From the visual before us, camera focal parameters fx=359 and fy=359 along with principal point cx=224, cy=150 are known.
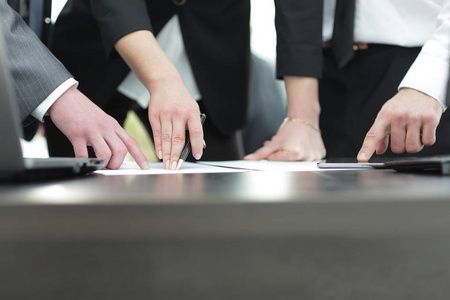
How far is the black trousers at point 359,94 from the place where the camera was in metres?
1.02

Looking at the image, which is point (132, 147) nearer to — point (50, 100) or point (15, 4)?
point (50, 100)

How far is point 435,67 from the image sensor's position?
77 centimetres

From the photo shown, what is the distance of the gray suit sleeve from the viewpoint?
0.59m

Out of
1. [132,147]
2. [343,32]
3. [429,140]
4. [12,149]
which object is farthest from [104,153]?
[343,32]

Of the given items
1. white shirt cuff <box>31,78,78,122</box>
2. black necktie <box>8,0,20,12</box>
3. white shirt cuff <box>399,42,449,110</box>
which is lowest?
white shirt cuff <box>31,78,78,122</box>

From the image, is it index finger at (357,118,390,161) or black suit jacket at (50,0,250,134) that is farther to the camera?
black suit jacket at (50,0,250,134)

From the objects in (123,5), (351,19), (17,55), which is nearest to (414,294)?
(17,55)

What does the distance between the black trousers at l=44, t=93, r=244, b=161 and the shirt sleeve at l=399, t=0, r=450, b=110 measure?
61 centimetres

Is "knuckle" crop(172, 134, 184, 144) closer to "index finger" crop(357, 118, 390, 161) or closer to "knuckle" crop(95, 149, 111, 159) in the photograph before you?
"knuckle" crop(95, 149, 111, 159)

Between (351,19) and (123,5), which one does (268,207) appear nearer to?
(123,5)

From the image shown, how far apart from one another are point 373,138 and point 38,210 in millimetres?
619

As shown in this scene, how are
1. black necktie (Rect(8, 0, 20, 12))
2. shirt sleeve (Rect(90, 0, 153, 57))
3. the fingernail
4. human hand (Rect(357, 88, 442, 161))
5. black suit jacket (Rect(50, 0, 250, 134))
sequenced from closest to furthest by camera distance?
the fingernail
human hand (Rect(357, 88, 442, 161))
shirt sleeve (Rect(90, 0, 153, 57))
black necktie (Rect(8, 0, 20, 12))
black suit jacket (Rect(50, 0, 250, 134))

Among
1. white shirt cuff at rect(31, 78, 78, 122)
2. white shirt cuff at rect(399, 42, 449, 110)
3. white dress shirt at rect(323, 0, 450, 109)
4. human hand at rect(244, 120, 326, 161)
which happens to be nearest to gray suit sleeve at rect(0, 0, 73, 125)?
white shirt cuff at rect(31, 78, 78, 122)

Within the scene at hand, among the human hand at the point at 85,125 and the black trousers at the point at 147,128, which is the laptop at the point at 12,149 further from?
the black trousers at the point at 147,128
